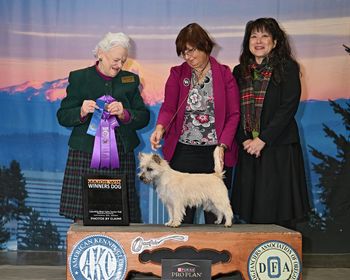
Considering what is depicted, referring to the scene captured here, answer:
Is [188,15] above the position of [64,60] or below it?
above

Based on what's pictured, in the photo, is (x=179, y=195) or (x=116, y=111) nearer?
(x=179, y=195)

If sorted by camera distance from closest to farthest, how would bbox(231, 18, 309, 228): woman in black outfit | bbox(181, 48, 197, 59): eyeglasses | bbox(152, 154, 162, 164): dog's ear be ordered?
bbox(152, 154, 162, 164): dog's ear
bbox(181, 48, 197, 59): eyeglasses
bbox(231, 18, 309, 228): woman in black outfit

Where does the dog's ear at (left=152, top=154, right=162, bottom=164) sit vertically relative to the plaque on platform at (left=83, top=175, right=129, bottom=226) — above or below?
above

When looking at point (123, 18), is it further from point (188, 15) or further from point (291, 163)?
point (291, 163)

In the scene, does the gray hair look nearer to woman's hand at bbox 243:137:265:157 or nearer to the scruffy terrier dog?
the scruffy terrier dog

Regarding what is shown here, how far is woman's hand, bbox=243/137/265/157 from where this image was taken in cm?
259

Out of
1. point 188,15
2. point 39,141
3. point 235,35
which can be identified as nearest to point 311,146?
point 235,35

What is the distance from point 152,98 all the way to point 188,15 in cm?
58

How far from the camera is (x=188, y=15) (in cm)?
356

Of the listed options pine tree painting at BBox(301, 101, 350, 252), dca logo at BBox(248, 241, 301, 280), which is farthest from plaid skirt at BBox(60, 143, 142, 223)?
pine tree painting at BBox(301, 101, 350, 252)

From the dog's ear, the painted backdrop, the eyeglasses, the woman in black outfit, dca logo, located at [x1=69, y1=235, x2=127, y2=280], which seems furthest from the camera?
the painted backdrop

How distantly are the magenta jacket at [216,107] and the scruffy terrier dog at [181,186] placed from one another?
0.18 meters

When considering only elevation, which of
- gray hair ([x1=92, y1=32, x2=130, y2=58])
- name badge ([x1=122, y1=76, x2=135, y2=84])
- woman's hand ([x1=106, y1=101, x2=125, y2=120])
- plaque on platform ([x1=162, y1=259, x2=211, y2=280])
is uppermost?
gray hair ([x1=92, y1=32, x2=130, y2=58])

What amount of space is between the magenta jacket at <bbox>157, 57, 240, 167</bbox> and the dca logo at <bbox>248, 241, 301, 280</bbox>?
50cm
